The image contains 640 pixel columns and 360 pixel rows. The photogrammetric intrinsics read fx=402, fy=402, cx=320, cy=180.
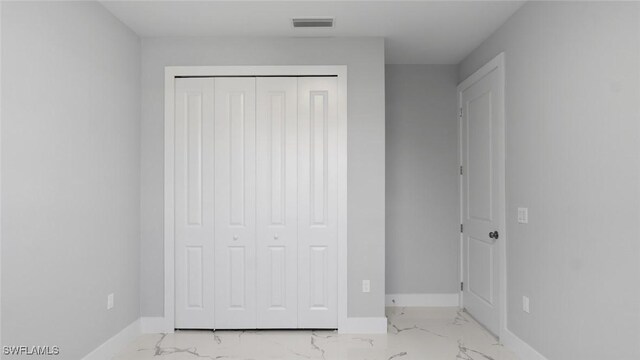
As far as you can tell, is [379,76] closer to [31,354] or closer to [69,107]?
[69,107]

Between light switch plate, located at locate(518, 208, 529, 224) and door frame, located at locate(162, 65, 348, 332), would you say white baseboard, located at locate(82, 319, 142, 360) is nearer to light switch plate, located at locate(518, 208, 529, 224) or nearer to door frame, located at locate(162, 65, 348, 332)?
door frame, located at locate(162, 65, 348, 332)

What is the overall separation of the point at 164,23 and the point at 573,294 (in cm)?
340

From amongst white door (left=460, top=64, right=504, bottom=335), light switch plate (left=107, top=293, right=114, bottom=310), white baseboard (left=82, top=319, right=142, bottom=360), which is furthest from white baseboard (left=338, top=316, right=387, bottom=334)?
light switch plate (left=107, top=293, right=114, bottom=310)

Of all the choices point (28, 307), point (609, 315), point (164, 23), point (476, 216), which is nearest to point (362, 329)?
point (476, 216)

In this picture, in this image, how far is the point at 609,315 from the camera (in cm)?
208

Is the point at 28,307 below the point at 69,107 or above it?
below

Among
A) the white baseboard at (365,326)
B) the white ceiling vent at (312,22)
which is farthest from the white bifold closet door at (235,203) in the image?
the white baseboard at (365,326)

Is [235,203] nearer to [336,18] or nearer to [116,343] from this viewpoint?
[116,343]

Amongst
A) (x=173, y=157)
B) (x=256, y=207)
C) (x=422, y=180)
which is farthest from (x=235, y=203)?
(x=422, y=180)

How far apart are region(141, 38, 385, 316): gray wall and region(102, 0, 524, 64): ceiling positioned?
0.12 m

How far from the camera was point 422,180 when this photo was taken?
423cm

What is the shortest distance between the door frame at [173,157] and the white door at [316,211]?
0.04m

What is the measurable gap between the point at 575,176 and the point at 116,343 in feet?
10.9

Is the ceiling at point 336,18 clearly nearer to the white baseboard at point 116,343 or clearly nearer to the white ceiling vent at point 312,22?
the white ceiling vent at point 312,22
